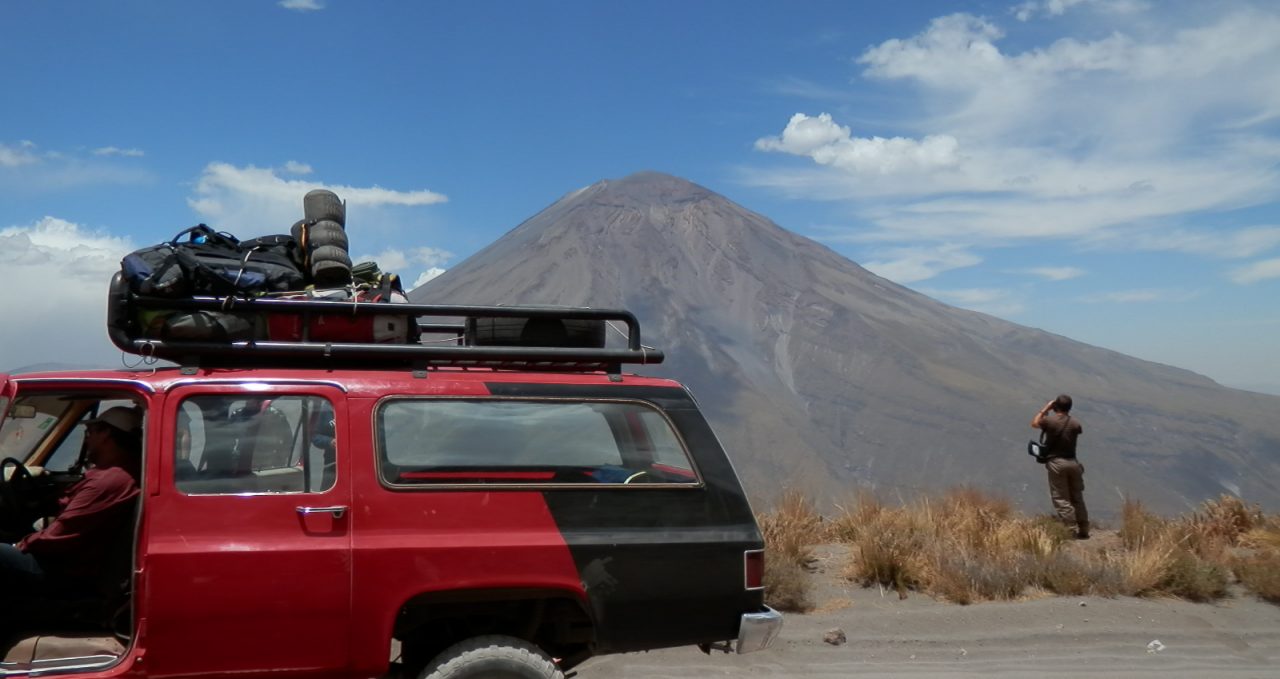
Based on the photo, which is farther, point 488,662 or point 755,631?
point 755,631

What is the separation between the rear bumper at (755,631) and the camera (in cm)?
506

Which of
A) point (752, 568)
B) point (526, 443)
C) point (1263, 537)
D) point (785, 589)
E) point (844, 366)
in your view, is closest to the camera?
point (526, 443)

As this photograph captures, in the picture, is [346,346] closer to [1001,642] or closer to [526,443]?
[526,443]

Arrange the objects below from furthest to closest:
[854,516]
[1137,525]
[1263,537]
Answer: [854,516], [1137,525], [1263,537]

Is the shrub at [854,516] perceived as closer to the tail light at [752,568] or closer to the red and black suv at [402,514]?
the tail light at [752,568]

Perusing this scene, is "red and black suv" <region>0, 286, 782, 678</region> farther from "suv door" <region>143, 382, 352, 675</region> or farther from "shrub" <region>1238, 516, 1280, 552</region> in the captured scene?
"shrub" <region>1238, 516, 1280, 552</region>

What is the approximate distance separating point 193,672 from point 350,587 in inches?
26.7

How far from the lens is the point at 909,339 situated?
115375mm

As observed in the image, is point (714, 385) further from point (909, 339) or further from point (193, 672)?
point (193, 672)

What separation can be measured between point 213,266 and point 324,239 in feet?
2.31

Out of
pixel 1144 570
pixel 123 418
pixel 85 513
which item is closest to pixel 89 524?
pixel 85 513

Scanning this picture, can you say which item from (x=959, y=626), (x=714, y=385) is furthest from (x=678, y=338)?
(x=959, y=626)

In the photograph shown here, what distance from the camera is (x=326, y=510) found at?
4621mm

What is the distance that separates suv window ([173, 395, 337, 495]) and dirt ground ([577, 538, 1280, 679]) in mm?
3447
